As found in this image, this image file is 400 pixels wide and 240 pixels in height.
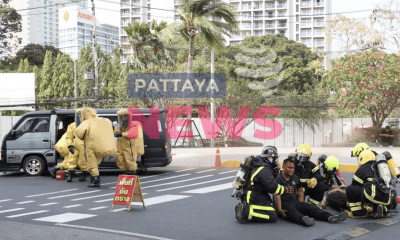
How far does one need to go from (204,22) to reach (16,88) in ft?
70.5

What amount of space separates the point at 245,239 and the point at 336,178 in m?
3.06

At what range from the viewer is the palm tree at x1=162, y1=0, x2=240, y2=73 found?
23.0m

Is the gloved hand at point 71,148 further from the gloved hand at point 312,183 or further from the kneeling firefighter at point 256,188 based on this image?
the gloved hand at point 312,183

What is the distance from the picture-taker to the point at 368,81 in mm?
23156

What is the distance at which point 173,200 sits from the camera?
29.9ft

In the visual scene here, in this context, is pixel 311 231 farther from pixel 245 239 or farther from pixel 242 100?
pixel 242 100

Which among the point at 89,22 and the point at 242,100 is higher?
the point at 89,22

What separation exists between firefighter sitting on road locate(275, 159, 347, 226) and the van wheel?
8.66 meters

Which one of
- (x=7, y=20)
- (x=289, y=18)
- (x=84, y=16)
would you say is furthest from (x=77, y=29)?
(x=7, y=20)

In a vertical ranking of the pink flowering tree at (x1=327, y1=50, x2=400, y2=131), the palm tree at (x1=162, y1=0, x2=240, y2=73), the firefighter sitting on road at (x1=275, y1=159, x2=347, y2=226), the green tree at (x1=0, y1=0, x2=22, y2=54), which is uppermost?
the green tree at (x1=0, y1=0, x2=22, y2=54)

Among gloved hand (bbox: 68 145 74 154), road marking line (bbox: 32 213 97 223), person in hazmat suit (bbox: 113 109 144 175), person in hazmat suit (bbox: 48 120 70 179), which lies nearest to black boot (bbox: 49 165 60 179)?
person in hazmat suit (bbox: 48 120 70 179)

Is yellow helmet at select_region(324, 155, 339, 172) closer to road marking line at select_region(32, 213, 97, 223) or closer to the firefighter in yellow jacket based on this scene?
road marking line at select_region(32, 213, 97, 223)

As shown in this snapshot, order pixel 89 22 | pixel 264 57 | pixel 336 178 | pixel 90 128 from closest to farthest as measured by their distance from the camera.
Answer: pixel 336 178
pixel 90 128
pixel 264 57
pixel 89 22

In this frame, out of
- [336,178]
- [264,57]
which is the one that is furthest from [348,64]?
[264,57]
